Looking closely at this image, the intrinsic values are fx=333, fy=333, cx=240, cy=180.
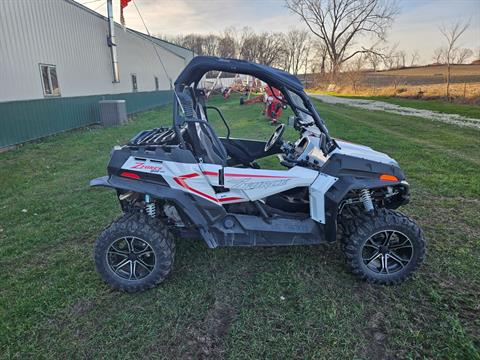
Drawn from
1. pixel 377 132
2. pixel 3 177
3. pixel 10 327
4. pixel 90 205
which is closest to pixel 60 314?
pixel 10 327

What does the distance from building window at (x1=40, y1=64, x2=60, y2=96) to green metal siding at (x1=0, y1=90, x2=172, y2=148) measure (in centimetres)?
47

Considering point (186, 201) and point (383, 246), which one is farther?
point (383, 246)

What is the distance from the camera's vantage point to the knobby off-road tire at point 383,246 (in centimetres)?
294

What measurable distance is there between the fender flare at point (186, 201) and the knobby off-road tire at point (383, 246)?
121 centimetres

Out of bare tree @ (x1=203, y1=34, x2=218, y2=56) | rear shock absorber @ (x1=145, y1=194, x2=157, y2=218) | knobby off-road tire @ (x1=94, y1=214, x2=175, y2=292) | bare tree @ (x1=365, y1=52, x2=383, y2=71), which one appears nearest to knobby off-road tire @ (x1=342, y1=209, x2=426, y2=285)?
knobby off-road tire @ (x1=94, y1=214, x2=175, y2=292)

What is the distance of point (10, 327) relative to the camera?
2521mm

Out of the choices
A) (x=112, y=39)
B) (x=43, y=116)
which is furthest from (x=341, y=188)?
(x=112, y=39)

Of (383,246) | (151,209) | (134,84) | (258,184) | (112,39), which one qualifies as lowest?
(383,246)

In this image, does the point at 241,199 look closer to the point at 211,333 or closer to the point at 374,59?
the point at 211,333

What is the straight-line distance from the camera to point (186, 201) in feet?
9.59

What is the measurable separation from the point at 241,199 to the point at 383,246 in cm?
136

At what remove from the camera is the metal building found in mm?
9578

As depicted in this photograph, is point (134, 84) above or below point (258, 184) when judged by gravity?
above

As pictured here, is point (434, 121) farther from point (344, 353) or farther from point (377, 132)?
point (344, 353)
